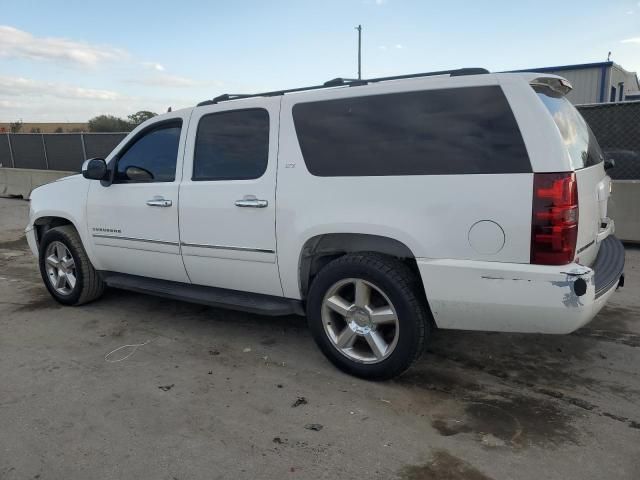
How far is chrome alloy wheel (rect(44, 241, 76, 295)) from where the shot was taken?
5.22 m

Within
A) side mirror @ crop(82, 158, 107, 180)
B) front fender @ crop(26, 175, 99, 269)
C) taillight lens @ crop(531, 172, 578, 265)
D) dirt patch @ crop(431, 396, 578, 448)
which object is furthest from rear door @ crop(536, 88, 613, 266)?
front fender @ crop(26, 175, 99, 269)

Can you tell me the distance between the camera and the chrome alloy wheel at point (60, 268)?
5223 mm

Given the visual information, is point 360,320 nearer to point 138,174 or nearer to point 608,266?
point 608,266

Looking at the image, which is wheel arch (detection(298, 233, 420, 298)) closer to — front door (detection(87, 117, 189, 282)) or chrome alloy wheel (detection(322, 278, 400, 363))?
chrome alloy wheel (detection(322, 278, 400, 363))

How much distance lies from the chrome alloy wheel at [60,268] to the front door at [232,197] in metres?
1.71

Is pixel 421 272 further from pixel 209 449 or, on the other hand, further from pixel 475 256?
pixel 209 449

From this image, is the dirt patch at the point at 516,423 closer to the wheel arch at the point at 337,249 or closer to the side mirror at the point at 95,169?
the wheel arch at the point at 337,249

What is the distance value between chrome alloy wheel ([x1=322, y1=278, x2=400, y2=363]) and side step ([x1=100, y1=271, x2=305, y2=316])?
0.33 metres

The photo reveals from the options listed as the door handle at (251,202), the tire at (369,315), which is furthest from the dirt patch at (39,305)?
the tire at (369,315)

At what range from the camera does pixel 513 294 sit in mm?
2895

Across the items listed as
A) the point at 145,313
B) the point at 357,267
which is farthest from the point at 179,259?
the point at 357,267

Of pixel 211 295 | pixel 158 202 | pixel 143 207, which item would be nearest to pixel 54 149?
pixel 143 207

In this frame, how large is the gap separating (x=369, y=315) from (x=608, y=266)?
1581 mm

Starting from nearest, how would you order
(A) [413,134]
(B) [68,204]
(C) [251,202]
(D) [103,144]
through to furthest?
1. (A) [413,134]
2. (C) [251,202]
3. (B) [68,204]
4. (D) [103,144]
